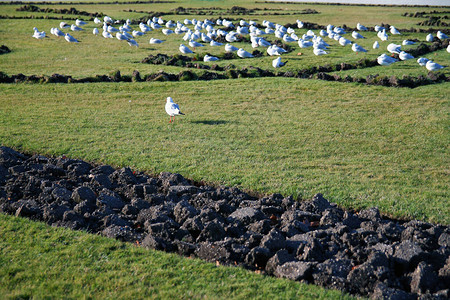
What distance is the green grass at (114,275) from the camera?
5.30 metres

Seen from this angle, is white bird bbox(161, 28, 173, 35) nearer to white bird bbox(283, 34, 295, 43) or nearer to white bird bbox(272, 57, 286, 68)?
white bird bbox(283, 34, 295, 43)

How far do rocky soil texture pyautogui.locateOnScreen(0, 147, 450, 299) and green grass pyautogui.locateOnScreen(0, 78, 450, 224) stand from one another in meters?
0.90

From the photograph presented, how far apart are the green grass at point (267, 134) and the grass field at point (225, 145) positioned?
1.6 inches

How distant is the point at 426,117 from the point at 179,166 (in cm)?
868

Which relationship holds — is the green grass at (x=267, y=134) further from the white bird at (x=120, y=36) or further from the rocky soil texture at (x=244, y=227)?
the white bird at (x=120, y=36)

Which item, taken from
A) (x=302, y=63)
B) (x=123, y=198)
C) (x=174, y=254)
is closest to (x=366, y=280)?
(x=174, y=254)

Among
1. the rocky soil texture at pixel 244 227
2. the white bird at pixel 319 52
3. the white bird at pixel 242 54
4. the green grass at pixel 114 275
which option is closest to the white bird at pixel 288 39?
the white bird at pixel 319 52

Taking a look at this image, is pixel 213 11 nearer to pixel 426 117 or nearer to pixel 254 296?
pixel 426 117

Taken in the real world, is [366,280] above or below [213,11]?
below

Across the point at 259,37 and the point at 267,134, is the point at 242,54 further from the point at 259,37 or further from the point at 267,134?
the point at 267,134

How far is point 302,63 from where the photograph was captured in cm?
2216

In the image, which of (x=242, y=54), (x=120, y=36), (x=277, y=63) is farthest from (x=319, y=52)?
(x=120, y=36)

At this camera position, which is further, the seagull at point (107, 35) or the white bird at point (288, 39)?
the seagull at point (107, 35)

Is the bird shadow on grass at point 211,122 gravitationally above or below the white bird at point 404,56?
below
